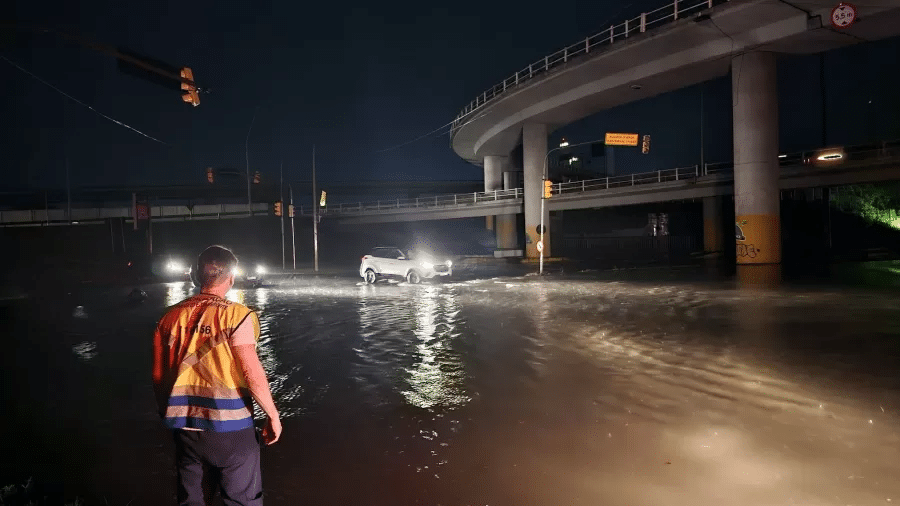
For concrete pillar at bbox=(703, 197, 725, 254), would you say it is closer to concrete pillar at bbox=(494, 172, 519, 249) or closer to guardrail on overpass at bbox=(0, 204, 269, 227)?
concrete pillar at bbox=(494, 172, 519, 249)

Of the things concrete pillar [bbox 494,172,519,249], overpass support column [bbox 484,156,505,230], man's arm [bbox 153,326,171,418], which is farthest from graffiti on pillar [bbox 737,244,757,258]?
man's arm [bbox 153,326,171,418]

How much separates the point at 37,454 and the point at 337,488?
10.6ft

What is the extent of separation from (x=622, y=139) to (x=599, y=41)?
6.01 metres

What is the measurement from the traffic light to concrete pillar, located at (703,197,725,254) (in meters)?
38.3

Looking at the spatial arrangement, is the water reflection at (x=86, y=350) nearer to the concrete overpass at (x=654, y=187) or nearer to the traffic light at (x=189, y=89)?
the traffic light at (x=189, y=89)

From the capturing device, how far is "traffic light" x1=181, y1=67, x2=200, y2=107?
12.5 meters

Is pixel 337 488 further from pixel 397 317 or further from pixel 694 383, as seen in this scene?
pixel 397 317

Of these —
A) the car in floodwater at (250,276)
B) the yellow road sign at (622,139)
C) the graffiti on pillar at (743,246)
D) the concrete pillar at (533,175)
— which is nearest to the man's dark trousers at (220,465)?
the car in floodwater at (250,276)

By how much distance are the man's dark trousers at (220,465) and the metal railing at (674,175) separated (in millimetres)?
36345

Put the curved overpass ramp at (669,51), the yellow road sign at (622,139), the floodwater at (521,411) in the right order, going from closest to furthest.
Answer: the floodwater at (521,411), the curved overpass ramp at (669,51), the yellow road sign at (622,139)

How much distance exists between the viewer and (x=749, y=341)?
35.3 feet

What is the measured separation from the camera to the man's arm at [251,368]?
3.12m

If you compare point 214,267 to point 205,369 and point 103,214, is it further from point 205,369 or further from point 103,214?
point 103,214

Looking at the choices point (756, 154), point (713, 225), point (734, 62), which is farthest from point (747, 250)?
point (713, 225)
